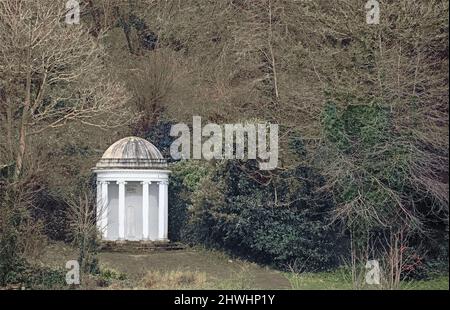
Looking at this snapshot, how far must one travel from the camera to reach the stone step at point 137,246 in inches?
1029

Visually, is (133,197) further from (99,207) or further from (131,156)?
(99,207)

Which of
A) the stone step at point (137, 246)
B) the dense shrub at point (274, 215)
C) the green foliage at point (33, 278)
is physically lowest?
the green foliage at point (33, 278)

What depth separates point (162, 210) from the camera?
27.8 metres

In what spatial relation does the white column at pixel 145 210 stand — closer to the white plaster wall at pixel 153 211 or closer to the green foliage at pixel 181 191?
the white plaster wall at pixel 153 211

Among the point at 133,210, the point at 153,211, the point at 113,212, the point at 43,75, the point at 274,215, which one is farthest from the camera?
the point at 153,211

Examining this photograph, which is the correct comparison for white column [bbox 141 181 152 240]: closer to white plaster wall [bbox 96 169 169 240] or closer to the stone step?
white plaster wall [bbox 96 169 169 240]

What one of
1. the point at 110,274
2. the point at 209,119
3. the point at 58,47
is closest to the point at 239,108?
the point at 209,119

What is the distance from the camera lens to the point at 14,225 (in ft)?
68.2

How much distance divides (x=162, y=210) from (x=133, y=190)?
1124 mm

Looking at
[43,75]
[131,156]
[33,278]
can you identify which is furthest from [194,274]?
[43,75]

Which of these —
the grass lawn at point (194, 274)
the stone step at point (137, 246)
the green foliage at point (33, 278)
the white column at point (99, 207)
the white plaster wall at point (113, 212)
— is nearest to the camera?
the green foliage at point (33, 278)

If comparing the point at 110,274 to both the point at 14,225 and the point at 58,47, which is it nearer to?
the point at 14,225

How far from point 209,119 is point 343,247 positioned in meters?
6.23

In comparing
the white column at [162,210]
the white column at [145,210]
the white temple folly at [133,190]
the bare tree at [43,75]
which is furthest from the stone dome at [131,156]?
the bare tree at [43,75]
